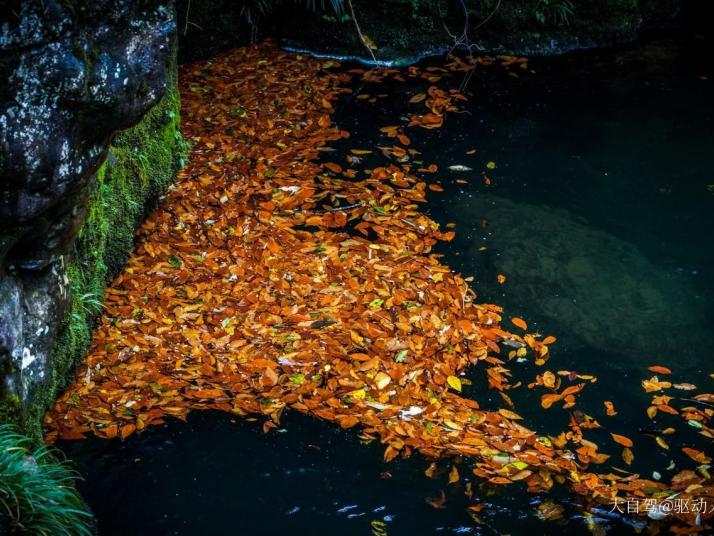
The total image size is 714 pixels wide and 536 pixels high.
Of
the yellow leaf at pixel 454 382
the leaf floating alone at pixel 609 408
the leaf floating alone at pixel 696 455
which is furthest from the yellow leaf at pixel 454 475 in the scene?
the leaf floating alone at pixel 696 455

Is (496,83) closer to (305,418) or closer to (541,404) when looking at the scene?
(541,404)

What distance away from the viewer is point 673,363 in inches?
183

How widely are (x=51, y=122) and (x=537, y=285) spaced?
11.6 feet

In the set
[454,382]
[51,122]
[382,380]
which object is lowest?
[454,382]

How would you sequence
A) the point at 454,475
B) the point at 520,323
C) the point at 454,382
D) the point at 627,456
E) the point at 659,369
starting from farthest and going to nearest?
the point at 520,323, the point at 659,369, the point at 454,382, the point at 627,456, the point at 454,475

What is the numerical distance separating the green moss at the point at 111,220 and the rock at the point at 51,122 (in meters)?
0.25

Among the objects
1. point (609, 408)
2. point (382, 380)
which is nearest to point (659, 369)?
point (609, 408)

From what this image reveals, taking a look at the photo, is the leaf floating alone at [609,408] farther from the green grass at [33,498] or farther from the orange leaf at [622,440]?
the green grass at [33,498]

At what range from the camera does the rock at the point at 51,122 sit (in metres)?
2.89

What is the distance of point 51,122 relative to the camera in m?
3.03

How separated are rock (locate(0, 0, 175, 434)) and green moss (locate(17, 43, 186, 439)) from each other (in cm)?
25

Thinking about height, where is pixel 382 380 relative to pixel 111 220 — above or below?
below

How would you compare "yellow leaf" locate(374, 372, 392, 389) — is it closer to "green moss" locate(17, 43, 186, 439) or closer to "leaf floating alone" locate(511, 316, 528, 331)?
"leaf floating alone" locate(511, 316, 528, 331)

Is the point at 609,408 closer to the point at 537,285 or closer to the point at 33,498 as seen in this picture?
the point at 537,285
